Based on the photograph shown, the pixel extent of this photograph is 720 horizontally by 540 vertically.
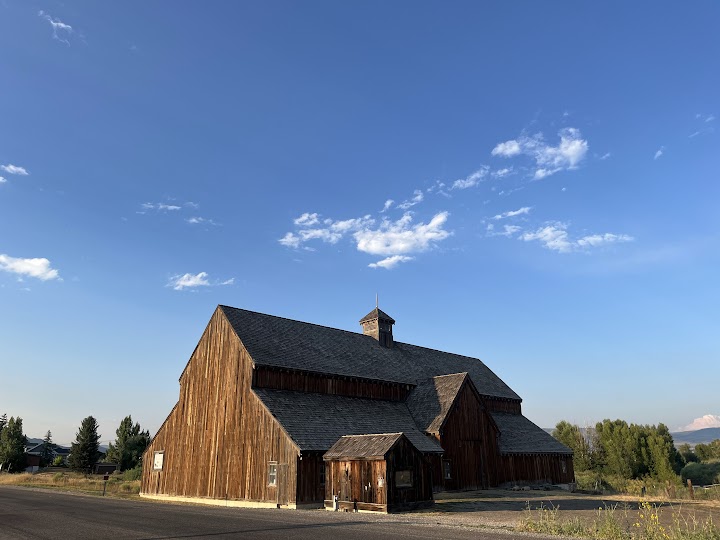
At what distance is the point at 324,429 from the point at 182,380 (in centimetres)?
1449

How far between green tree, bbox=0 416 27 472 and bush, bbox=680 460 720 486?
99687 millimetres

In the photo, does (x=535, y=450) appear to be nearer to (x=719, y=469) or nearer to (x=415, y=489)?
(x=415, y=489)

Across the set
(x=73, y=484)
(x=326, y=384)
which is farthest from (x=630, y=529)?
(x=73, y=484)

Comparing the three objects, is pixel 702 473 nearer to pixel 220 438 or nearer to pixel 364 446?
pixel 364 446

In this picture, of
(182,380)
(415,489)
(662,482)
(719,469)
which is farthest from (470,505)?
(719,469)

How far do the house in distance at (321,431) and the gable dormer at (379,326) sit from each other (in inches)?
41.9

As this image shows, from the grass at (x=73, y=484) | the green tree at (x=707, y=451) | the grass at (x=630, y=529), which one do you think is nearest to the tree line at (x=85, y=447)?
the grass at (x=73, y=484)

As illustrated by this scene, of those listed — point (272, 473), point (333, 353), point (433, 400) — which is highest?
point (333, 353)

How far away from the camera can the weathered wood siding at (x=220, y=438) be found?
30.1 metres

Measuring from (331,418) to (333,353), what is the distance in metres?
Result: 8.43

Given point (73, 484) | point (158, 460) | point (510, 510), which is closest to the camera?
point (510, 510)

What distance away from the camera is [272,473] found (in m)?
29.7

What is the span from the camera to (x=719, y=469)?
59.1 meters

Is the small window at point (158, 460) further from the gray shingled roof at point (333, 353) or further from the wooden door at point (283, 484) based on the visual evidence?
the wooden door at point (283, 484)
